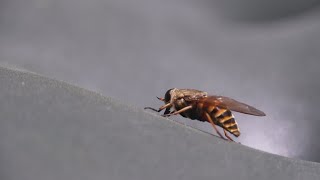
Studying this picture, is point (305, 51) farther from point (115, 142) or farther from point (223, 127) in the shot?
point (115, 142)

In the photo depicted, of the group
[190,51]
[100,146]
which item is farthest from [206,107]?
[100,146]

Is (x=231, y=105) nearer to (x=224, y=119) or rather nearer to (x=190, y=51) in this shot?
(x=224, y=119)

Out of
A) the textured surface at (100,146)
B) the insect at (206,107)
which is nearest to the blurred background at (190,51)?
the insect at (206,107)

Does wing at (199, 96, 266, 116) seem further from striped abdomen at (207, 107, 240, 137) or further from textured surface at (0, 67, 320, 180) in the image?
textured surface at (0, 67, 320, 180)

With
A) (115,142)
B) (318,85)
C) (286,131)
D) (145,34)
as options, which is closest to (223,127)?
(286,131)

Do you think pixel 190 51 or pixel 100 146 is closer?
pixel 100 146

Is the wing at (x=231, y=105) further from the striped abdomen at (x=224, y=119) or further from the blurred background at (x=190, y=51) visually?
the blurred background at (x=190, y=51)

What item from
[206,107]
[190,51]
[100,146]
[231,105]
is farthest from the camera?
[190,51]
